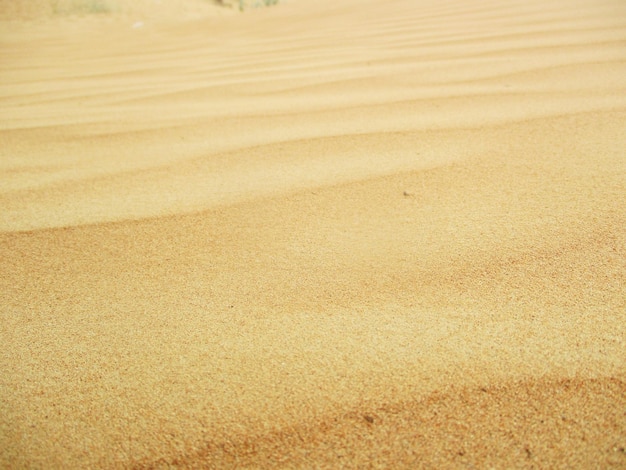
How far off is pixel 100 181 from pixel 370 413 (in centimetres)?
99

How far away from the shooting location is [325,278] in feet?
2.83

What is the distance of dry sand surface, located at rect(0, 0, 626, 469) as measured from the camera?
0.60 meters

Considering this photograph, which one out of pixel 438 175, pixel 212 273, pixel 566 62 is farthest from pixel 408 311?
pixel 566 62

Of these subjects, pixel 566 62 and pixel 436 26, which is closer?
pixel 566 62

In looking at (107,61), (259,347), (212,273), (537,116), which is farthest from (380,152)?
(107,61)

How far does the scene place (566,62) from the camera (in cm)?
204

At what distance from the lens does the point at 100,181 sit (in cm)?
131

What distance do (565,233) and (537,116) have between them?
675 mm

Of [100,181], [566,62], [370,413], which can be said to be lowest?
[370,413]

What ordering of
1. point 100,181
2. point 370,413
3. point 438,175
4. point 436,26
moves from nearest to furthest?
point 370,413
point 438,175
point 100,181
point 436,26

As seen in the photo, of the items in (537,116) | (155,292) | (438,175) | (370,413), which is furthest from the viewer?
(537,116)

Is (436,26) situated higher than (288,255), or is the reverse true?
(436,26)

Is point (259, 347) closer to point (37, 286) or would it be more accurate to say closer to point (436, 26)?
point (37, 286)

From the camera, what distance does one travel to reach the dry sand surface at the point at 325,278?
0.60 meters
